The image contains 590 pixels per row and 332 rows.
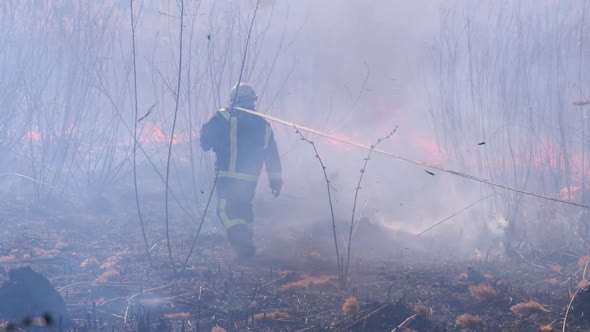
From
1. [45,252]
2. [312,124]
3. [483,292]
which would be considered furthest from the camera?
[312,124]

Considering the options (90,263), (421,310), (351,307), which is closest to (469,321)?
(421,310)

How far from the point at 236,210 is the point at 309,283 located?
179 centimetres

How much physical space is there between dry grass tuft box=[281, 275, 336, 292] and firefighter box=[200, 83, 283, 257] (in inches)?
49.1

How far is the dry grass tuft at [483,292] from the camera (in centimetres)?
429

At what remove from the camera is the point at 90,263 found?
17.5 feet

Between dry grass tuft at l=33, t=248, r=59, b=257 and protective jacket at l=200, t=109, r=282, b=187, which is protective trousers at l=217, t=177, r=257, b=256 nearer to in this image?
protective jacket at l=200, t=109, r=282, b=187

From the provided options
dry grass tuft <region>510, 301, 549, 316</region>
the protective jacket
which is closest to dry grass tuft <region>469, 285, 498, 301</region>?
dry grass tuft <region>510, 301, 549, 316</region>

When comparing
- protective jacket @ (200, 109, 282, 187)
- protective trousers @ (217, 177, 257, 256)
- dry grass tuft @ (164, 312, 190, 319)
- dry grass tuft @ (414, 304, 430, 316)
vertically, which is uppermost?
protective jacket @ (200, 109, 282, 187)

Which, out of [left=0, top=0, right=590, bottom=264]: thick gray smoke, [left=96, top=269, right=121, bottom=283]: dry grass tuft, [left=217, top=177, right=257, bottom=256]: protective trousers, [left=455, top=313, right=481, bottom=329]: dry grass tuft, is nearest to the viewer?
[left=455, top=313, right=481, bottom=329]: dry grass tuft

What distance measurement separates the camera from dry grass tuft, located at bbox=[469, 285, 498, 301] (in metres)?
4.29

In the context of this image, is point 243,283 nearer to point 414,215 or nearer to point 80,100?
point 80,100

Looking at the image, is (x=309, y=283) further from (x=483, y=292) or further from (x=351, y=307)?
(x=483, y=292)

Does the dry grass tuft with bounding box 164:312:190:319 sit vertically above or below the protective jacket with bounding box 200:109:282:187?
below

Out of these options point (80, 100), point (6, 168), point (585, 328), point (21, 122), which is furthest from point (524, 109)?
point (6, 168)
